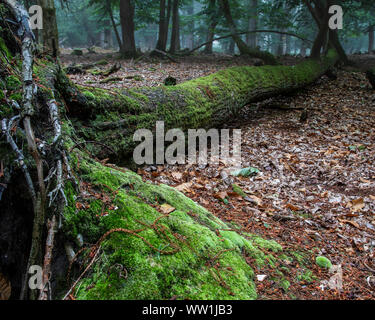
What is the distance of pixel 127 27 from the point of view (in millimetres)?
13258

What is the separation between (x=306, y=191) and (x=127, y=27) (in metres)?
12.9

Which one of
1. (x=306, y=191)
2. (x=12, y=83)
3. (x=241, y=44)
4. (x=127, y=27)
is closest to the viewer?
(x=12, y=83)

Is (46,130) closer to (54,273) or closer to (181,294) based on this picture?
(54,273)

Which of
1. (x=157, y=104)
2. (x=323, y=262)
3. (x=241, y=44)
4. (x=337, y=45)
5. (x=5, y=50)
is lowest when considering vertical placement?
(x=323, y=262)

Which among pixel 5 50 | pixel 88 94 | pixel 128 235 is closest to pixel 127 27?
pixel 88 94

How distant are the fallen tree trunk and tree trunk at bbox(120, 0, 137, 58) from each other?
8.38 meters

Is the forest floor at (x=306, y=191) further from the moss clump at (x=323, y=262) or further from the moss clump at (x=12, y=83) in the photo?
the moss clump at (x=12, y=83)

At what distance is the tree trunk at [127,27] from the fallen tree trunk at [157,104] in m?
8.38

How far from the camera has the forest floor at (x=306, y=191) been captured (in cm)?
251

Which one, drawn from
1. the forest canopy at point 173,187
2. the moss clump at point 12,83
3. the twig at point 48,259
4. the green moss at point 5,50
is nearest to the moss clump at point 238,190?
the forest canopy at point 173,187

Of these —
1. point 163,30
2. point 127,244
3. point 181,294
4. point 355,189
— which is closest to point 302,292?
point 181,294

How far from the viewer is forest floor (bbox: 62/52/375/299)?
251cm

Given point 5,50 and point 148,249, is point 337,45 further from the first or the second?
point 148,249
